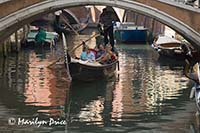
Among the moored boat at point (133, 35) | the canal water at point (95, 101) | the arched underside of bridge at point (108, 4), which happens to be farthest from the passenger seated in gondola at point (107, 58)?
the moored boat at point (133, 35)

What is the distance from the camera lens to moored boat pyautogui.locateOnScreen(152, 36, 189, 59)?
10414mm

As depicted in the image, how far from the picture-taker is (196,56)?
7.50 metres

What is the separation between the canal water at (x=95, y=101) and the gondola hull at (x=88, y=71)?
0.08m

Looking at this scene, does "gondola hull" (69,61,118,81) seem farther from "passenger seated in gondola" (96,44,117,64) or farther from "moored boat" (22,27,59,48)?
"moored boat" (22,27,59,48)

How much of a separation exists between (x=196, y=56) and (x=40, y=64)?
117 inches

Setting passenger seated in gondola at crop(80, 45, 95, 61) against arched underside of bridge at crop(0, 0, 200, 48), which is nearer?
arched underside of bridge at crop(0, 0, 200, 48)

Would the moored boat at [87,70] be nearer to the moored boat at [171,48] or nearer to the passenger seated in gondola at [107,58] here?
the passenger seated in gondola at [107,58]

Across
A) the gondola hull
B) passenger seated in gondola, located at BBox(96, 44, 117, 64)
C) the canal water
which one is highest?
passenger seated in gondola, located at BBox(96, 44, 117, 64)

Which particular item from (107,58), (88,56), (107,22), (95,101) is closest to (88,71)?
(88,56)

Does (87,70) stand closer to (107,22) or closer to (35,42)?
(107,22)

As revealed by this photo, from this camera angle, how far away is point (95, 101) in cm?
610

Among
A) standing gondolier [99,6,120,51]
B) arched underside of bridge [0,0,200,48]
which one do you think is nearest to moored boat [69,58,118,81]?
arched underside of bridge [0,0,200,48]

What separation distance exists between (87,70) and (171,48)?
13.0ft

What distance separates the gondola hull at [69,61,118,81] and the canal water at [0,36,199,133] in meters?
0.08
